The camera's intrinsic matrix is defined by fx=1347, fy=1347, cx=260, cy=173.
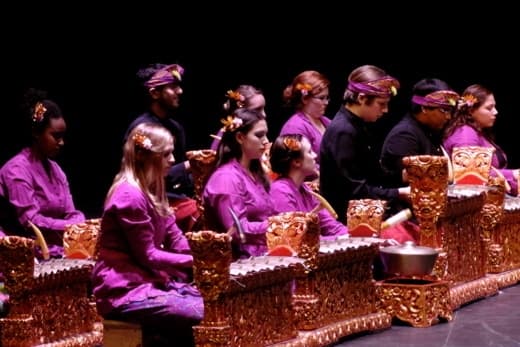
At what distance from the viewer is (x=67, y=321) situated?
5.82 m

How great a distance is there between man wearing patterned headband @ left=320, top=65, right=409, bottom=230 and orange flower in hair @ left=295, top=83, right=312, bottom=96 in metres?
0.94

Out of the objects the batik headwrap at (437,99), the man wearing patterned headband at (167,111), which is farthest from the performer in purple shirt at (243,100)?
the batik headwrap at (437,99)

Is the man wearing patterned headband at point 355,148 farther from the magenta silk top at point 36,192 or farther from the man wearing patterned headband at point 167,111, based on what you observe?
the magenta silk top at point 36,192

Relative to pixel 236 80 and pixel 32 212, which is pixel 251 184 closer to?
pixel 32 212

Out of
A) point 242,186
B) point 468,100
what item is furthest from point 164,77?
point 468,100

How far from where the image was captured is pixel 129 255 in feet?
17.0

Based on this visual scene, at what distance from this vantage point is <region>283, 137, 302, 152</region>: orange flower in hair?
6.19m

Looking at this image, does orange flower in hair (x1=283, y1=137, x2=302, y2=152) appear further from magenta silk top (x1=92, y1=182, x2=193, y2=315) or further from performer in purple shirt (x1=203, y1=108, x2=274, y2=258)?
magenta silk top (x1=92, y1=182, x2=193, y2=315)

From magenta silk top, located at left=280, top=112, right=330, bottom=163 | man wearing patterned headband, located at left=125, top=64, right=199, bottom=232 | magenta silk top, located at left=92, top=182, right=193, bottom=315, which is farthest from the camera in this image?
magenta silk top, located at left=280, top=112, right=330, bottom=163

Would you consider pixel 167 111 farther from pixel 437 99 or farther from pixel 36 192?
pixel 437 99

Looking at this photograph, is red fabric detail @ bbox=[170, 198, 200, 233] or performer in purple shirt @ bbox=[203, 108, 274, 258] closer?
performer in purple shirt @ bbox=[203, 108, 274, 258]

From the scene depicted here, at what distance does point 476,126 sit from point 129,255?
3477mm

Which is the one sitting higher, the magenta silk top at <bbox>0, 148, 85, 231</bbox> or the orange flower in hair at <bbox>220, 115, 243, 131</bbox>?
the orange flower in hair at <bbox>220, 115, 243, 131</bbox>

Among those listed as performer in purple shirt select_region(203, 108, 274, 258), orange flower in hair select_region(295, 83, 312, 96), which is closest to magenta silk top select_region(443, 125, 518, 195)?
orange flower in hair select_region(295, 83, 312, 96)
